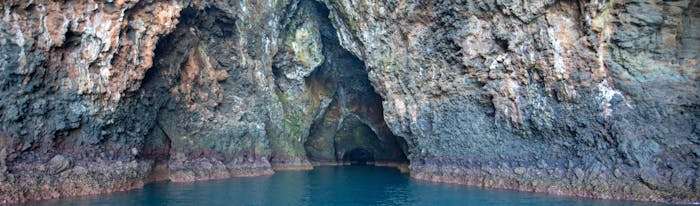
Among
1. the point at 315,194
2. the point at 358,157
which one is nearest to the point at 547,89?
the point at 315,194

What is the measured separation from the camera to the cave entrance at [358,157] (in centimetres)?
4562

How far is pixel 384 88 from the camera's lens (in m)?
31.3

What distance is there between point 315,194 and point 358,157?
23.8 metres

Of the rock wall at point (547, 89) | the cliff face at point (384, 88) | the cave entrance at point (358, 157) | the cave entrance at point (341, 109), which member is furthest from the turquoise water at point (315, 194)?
the cave entrance at point (358, 157)

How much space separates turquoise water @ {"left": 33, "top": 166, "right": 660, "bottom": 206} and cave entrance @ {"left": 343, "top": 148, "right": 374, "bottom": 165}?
15879 mm

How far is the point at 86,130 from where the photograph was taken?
73.2 ft

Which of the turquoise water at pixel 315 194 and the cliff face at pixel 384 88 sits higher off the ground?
the cliff face at pixel 384 88

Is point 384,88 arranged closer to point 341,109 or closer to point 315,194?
point 341,109

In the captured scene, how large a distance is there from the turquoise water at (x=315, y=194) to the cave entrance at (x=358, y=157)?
1588 cm

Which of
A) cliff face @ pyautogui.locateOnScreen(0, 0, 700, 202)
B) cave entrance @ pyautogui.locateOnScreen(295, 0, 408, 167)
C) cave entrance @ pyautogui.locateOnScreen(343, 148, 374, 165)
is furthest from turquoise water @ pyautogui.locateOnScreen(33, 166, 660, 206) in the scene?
cave entrance @ pyautogui.locateOnScreen(343, 148, 374, 165)

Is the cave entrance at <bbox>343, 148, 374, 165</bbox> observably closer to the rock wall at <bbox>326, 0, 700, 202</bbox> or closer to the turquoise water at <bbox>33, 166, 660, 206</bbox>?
the rock wall at <bbox>326, 0, 700, 202</bbox>

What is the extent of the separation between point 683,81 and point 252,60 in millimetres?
22438

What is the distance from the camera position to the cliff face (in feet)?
66.6

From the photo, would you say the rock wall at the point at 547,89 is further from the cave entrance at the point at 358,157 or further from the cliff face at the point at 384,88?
the cave entrance at the point at 358,157
